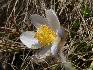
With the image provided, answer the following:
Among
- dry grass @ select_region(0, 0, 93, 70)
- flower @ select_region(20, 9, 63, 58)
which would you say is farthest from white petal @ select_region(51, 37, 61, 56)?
dry grass @ select_region(0, 0, 93, 70)

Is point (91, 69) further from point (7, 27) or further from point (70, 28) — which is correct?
point (7, 27)

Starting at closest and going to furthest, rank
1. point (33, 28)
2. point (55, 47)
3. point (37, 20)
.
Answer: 1. point (55, 47)
2. point (37, 20)
3. point (33, 28)

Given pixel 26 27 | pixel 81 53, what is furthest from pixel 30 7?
pixel 81 53

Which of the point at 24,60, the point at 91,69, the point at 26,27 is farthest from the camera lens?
the point at 26,27

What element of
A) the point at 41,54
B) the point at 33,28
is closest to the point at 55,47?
the point at 41,54

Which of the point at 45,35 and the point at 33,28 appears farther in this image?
the point at 33,28

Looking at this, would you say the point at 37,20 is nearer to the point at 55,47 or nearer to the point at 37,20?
the point at 37,20
